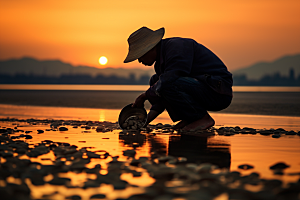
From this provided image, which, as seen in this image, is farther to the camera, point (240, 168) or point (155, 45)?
point (155, 45)

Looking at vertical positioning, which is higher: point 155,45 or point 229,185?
point 155,45

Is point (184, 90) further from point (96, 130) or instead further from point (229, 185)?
point (229, 185)

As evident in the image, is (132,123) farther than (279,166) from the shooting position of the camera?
Yes

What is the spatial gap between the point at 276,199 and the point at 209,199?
0.40 m

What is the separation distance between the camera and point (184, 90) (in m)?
5.72

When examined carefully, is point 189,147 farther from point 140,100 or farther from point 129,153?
point 140,100

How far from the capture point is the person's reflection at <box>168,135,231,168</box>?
369cm

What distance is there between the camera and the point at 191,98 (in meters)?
5.80

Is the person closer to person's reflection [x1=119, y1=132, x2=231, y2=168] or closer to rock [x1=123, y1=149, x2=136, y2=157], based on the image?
person's reflection [x1=119, y1=132, x2=231, y2=168]

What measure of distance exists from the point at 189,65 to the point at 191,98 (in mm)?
516

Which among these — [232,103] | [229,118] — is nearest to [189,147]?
[229,118]

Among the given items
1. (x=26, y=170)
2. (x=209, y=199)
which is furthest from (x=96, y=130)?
(x=209, y=199)

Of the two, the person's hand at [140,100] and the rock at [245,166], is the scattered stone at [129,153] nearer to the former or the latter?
the rock at [245,166]

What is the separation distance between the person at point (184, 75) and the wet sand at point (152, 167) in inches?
20.7
